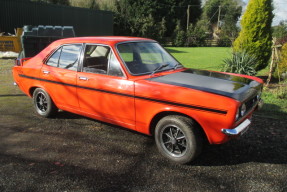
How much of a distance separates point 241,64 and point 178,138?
549 centimetres

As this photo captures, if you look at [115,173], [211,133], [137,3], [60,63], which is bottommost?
[115,173]

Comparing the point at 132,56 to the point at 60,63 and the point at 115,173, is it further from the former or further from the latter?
the point at 115,173

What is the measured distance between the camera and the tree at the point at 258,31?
340 inches

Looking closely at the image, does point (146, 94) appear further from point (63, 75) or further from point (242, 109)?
point (63, 75)

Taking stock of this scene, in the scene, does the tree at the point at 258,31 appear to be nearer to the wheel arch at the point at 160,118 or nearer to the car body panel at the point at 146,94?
the car body panel at the point at 146,94

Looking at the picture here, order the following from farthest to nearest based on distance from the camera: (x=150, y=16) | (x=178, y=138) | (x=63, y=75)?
(x=150, y=16) < (x=63, y=75) < (x=178, y=138)

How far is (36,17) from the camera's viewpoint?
59.8 feet

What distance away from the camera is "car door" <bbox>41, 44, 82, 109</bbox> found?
13.9 feet

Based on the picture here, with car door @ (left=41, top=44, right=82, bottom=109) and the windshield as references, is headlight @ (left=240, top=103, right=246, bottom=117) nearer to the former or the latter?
the windshield

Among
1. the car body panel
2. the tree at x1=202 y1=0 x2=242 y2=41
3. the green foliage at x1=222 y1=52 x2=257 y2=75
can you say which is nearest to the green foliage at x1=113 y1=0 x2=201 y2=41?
the tree at x1=202 y1=0 x2=242 y2=41

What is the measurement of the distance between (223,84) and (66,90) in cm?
266

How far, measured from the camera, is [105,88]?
3.75 m

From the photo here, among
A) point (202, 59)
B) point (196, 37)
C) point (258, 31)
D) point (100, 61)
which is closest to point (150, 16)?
point (196, 37)

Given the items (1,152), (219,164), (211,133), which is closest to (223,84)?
(211,133)
